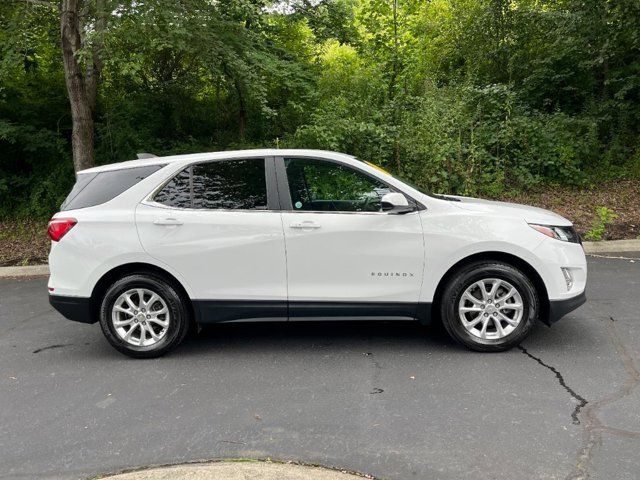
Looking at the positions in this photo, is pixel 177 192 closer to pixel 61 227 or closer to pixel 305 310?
pixel 61 227

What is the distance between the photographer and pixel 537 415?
132 inches

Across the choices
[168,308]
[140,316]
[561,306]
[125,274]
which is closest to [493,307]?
[561,306]

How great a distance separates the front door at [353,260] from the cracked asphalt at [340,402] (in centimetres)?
45

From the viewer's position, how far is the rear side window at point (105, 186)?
454cm

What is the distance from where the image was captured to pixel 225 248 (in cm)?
436

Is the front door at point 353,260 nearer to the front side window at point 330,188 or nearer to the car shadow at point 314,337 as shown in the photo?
the front side window at point 330,188

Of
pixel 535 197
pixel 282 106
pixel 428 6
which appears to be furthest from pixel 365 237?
pixel 428 6

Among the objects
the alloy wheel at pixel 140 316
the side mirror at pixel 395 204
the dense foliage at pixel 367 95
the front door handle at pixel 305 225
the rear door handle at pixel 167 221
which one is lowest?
the alloy wheel at pixel 140 316

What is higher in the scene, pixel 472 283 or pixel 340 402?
pixel 472 283

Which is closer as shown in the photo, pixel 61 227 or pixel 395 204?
pixel 395 204

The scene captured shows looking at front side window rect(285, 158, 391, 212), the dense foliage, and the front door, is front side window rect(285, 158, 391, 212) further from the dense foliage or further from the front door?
the dense foliage

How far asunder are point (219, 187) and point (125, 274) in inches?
42.4

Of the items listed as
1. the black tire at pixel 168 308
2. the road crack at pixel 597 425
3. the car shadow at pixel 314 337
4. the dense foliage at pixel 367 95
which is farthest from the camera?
the dense foliage at pixel 367 95

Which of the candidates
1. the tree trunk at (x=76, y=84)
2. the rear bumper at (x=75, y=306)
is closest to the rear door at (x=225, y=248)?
the rear bumper at (x=75, y=306)
